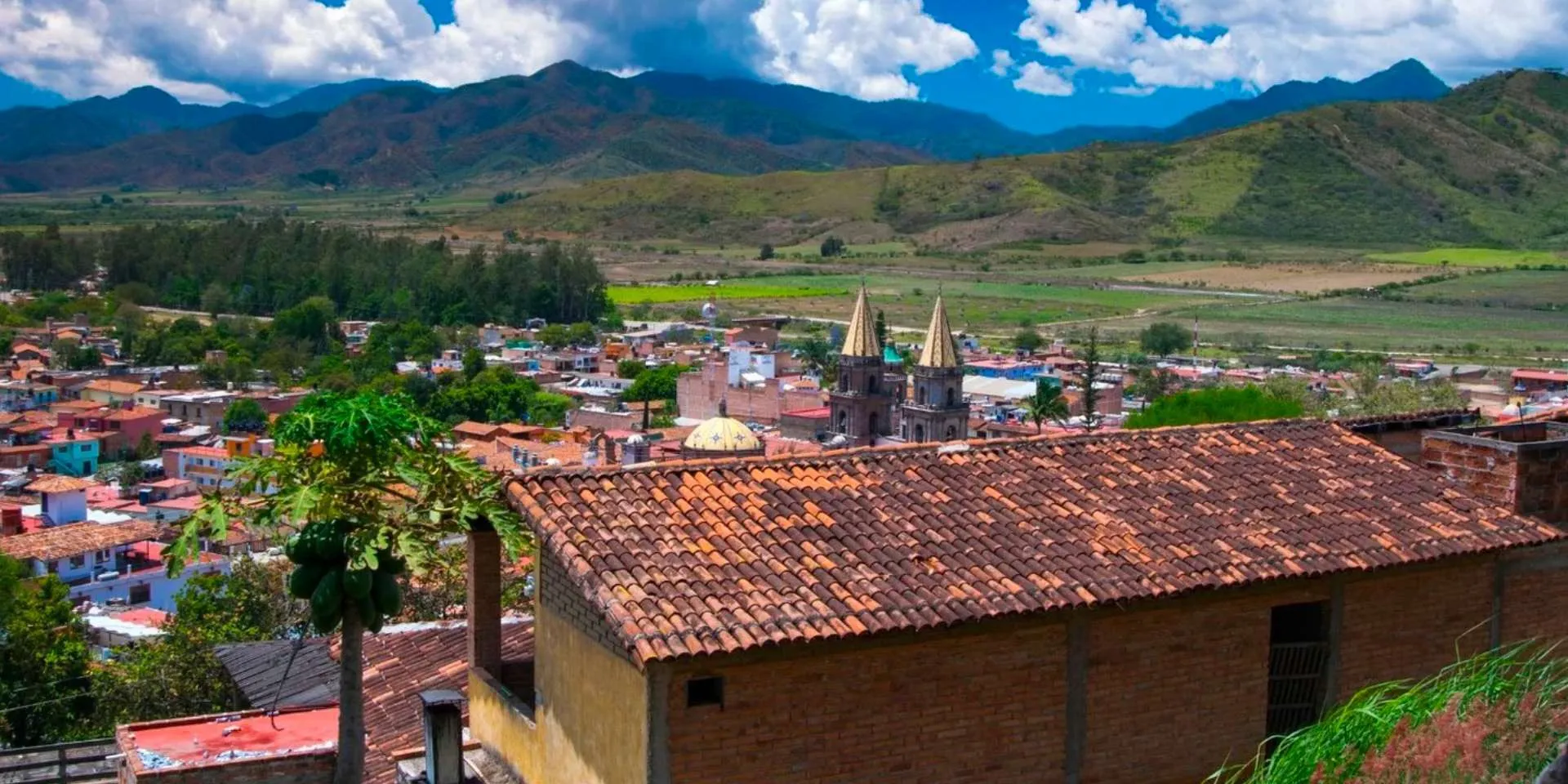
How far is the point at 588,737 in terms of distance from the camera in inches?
297

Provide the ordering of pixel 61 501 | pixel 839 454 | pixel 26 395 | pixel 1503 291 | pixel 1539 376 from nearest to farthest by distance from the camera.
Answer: pixel 839 454, pixel 61 501, pixel 1539 376, pixel 26 395, pixel 1503 291

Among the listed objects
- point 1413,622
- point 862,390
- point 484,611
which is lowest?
point 862,390

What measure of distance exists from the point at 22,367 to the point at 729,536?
72.7m

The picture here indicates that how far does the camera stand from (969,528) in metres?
8.08

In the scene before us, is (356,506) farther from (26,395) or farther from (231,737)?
(26,395)

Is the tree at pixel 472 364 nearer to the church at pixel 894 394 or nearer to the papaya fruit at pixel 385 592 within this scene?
the church at pixel 894 394

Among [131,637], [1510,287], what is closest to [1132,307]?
[1510,287]

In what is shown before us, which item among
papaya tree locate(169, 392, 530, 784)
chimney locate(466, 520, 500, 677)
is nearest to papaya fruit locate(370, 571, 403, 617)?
papaya tree locate(169, 392, 530, 784)

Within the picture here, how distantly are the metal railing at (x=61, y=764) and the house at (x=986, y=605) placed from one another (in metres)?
4.20

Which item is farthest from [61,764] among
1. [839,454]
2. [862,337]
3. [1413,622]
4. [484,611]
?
[862,337]

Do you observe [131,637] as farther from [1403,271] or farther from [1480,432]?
[1403,271]

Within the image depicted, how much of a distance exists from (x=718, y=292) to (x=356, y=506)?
366 feet

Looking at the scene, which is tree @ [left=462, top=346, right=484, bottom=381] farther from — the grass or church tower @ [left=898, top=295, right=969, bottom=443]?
the grass

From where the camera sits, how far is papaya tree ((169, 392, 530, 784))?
7770mm
